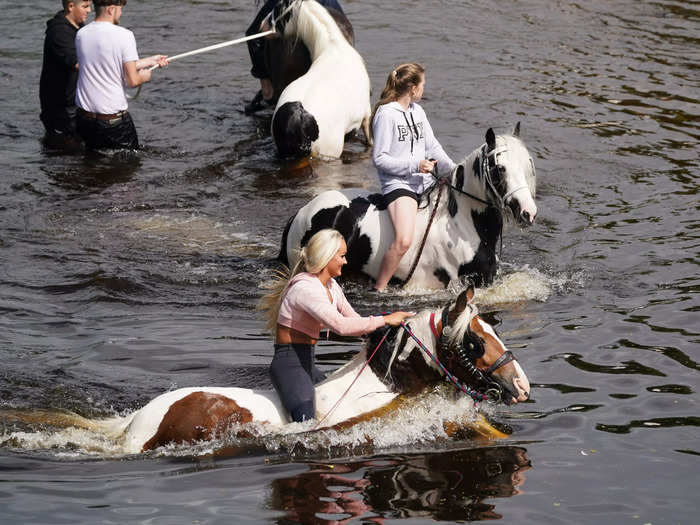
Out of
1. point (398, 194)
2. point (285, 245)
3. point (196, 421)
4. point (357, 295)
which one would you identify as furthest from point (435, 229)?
point (196, 421)

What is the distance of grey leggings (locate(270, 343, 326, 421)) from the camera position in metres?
6.04

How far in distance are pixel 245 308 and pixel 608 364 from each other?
3.25 metres

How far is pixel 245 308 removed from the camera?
8922 millimetres

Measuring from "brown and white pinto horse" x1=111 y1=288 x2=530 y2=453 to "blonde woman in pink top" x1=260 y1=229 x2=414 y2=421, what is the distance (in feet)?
0.49

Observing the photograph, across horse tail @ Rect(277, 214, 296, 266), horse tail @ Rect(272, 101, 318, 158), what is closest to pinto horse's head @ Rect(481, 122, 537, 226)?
horse tail @ Rect(277, 214, 296, 266)

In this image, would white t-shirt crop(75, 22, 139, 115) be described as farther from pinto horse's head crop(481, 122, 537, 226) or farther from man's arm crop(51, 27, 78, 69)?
pinto horse's head crop(481, 122, 537, 226)

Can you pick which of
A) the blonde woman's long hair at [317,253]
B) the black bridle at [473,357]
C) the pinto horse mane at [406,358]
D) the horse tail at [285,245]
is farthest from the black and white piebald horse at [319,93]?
the black bridle at [473,357]

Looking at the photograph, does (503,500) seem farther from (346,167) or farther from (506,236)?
(346,167)

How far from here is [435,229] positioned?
349 inches

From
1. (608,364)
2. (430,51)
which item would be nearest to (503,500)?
(608,364)

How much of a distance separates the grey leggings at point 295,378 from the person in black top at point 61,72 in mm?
8456

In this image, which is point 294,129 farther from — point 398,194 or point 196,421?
point 196,421

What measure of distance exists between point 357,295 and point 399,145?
1.43 m

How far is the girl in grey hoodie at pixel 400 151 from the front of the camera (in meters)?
8.61
